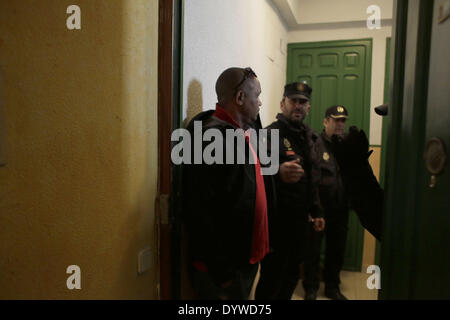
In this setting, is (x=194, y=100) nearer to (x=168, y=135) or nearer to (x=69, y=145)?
(x=168, y=135)

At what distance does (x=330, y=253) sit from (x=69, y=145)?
7.49 ft

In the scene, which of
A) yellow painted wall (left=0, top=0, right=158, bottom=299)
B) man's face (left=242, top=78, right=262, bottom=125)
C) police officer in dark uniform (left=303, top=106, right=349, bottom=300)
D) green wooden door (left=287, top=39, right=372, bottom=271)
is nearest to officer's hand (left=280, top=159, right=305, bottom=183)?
man's face (left=242, top=78, right=262, bottom=125)

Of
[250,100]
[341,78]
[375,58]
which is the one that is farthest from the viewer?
[341,78]

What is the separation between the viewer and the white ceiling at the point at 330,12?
298 centimetres

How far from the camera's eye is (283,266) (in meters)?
1.79

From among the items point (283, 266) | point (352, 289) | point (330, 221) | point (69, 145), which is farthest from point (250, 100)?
point (352, 289)

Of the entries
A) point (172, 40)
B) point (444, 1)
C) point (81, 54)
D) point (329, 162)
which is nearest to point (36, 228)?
point (81, 54)

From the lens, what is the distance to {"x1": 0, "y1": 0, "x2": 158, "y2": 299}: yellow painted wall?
34.4 inches

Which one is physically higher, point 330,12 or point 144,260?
point 330,12

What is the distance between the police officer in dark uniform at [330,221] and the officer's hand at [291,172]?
2.49ft

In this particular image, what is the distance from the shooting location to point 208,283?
1.17 metres

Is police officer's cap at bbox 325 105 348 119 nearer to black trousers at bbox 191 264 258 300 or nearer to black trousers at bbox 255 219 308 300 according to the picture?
black trousers at bbox 255 219 308 300

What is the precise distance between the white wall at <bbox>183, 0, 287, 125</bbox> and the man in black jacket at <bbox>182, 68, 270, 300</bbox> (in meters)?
0.18
